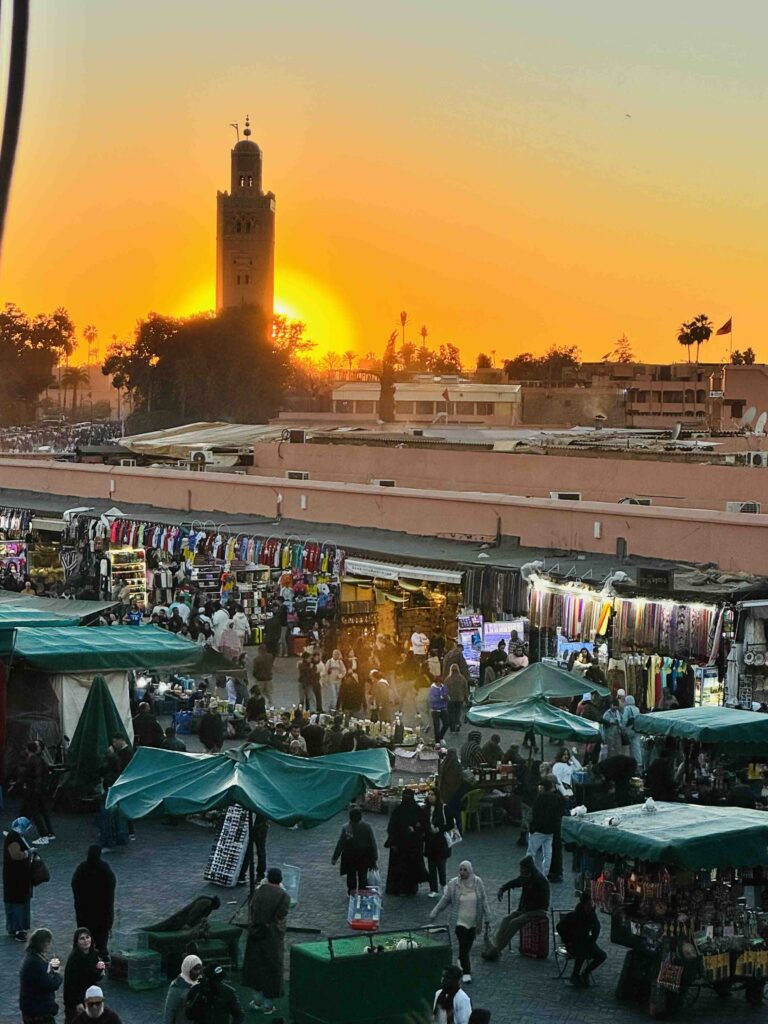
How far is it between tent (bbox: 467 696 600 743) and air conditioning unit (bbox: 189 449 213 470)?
1167 inches

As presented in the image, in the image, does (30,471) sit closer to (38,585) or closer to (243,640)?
(38,585)

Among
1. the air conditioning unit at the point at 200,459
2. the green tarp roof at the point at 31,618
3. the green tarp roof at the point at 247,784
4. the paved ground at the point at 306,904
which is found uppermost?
the air conditioning unit at the point at 200,459

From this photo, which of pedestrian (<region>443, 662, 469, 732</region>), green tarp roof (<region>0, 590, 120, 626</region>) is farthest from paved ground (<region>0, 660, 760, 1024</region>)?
green tarp roof (<region>0, 590, 120, 626</region>)

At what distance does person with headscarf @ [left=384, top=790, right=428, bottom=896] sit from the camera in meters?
14.5

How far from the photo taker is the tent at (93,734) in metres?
17.6

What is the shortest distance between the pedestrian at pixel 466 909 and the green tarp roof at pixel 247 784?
1201 millimetres

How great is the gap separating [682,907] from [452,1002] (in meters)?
2.25

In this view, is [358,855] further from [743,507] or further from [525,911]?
[743,507]

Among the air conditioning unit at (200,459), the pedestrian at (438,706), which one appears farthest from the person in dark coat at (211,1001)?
the air conditioning unit at (200,459)

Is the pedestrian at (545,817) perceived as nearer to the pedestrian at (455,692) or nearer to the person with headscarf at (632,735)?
the person with headscarf at (632,735)

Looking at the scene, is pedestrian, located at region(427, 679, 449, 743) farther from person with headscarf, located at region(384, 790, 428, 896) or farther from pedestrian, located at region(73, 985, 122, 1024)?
pedestrian, located at region(73, 985, 122, 1024)

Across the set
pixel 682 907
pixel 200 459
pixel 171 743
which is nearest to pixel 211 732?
pixel 171 743

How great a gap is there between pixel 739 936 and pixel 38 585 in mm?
24098

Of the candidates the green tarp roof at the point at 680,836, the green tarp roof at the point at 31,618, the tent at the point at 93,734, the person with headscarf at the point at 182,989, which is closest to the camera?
the person with headscarf at the point at 182,989
